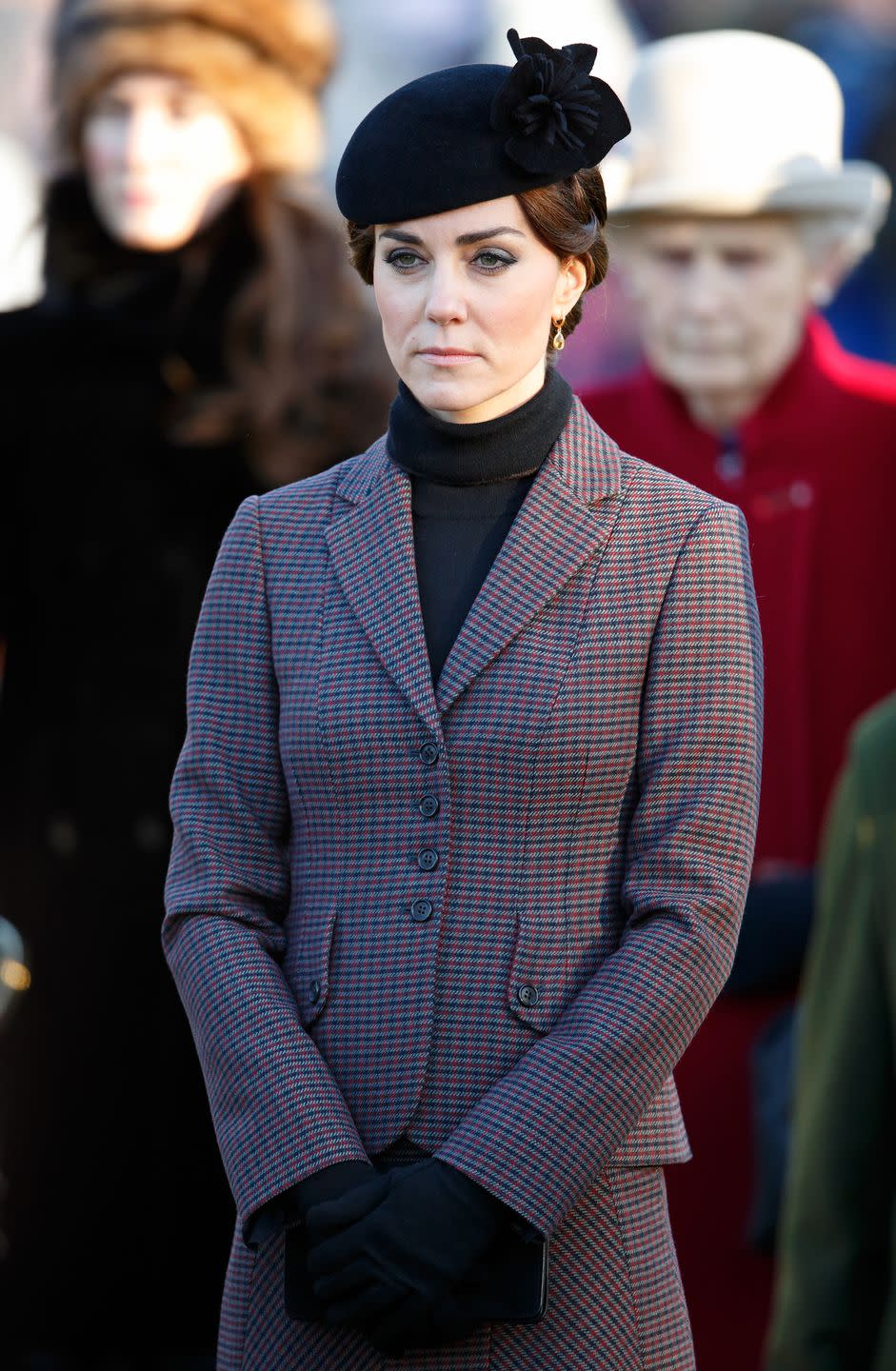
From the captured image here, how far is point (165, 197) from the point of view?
4648mm

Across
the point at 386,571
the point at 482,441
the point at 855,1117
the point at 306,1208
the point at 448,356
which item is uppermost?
the point at 448,356

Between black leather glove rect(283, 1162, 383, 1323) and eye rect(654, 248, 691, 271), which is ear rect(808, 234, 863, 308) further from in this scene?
black leather glove rect(283, 1162, 383, 1323)

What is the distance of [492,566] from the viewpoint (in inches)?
106

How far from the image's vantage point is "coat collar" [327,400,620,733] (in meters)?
2.65

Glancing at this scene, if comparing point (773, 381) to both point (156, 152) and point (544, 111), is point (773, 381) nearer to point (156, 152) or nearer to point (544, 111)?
point (156, 152)

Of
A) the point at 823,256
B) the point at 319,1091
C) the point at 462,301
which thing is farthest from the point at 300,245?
the point at 319,1091

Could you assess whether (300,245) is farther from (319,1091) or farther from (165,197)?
(319,1091)

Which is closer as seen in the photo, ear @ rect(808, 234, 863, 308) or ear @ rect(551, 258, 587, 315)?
ear @ rect(551, 258, 587, 315)

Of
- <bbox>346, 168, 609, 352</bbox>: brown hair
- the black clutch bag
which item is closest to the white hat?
<bbox>346, 168, 609, 352</bbox>: brown hair

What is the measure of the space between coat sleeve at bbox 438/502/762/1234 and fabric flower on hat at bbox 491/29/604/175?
1.45 ft

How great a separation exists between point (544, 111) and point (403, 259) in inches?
9.0

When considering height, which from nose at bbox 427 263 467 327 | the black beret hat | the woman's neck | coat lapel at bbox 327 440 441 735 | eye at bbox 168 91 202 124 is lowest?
coat lapel at bbox 327 440 441 735

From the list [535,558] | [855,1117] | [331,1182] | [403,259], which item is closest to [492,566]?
[535,558]

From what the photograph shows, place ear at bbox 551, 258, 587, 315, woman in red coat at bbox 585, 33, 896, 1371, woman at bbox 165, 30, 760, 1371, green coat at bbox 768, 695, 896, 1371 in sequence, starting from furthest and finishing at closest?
woman in red coat at bbox 585, 33, 896, 1371 → ear at bbox 551, 258, 587, 315 → woman at bbox 165, 30, 760, 1371 → green coat at bbox 768, 695, 896, 1371
